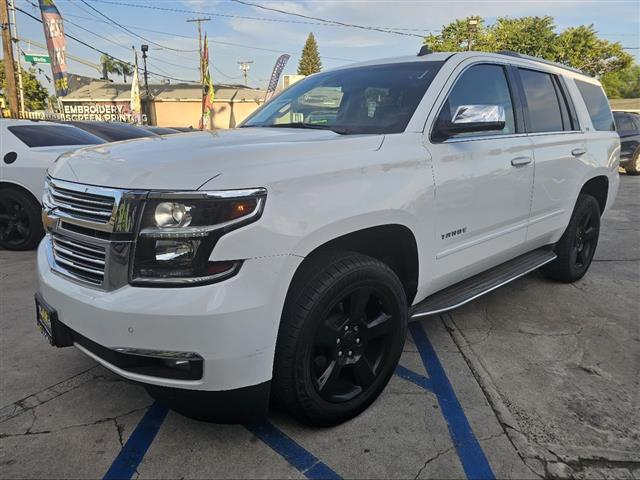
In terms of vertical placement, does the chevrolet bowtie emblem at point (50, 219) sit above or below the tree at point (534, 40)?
below

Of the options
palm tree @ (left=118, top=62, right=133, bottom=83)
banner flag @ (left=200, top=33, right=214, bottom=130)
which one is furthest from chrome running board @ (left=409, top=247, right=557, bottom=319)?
palm tree @ (left=118, top=62, right=133, bottom=83)

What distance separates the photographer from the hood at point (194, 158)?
76.0 inches

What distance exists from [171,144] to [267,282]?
901 mm

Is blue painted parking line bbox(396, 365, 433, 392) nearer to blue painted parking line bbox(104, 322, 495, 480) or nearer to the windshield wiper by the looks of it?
blue painted parking line bbox(104, 322, 495, 480)

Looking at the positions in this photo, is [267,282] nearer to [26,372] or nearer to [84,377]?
[84,377]

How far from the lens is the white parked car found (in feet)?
19.1

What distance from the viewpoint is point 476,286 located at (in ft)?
10.9

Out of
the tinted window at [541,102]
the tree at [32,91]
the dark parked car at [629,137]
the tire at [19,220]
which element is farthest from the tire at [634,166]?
the tree at [32,91]

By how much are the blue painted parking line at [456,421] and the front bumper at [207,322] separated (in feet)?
3.35

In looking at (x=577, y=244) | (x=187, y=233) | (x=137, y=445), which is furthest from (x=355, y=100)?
(x=577, y=244)

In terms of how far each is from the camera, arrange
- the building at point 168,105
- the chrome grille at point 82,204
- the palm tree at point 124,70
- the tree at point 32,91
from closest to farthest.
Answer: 1. the chrome grille at point 82,204
2. the building at point 168,105
3. the tree at point 32,91
4. the palm tree at point 124,70

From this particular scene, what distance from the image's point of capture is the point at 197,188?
1.88m

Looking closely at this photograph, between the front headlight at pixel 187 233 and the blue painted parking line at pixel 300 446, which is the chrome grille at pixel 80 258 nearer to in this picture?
the front headlight at pixel 187 233

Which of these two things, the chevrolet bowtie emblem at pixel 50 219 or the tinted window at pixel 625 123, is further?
the tinted window at pixel 625 123
